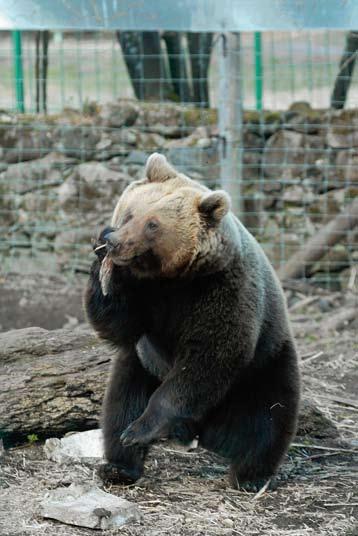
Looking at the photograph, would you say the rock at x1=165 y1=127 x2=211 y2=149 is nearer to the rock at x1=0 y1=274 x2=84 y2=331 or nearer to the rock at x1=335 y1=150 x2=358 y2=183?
the rock at x1=335 y1=150 x2=358 y2=183

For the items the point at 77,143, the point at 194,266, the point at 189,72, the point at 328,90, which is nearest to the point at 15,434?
the point at 194,266

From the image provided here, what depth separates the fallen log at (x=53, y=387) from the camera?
17.6 ft

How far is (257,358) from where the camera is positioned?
4941 mm

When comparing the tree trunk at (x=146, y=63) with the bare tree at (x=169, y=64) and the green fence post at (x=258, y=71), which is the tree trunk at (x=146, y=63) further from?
the green fence post at (x=258, y=71)

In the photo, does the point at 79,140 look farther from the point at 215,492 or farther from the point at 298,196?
the point at 215,492

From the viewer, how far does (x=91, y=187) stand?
10.1m

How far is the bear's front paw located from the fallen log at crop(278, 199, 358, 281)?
17.6 feet

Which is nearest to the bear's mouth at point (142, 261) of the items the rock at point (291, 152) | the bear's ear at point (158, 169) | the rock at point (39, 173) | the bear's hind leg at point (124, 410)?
the bear's ear at point (158, 169)

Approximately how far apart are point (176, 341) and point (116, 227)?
0.66 meters

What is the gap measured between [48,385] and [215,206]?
5.51 feet

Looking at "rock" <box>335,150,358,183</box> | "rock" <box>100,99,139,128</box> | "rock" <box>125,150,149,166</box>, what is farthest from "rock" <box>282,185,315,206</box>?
"rock" <box>100,99,139,128</box>

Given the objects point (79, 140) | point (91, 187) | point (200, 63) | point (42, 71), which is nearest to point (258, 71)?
point (200, 63)

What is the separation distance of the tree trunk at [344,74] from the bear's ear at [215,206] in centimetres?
585

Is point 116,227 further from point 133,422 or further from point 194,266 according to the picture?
point 133,422
